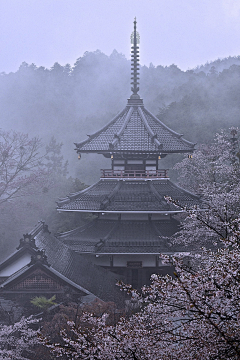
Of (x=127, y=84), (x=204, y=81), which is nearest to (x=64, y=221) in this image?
(x=204, y=81)

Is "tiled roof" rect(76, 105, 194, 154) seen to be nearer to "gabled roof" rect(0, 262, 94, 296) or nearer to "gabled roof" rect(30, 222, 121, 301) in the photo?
"gabled roof" rect(30, 222, 121, 301)

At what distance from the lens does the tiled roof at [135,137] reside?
17.7 m

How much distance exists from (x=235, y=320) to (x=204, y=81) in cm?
7081

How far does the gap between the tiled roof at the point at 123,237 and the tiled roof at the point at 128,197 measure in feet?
3.70

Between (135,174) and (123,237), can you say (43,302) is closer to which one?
(123,237)

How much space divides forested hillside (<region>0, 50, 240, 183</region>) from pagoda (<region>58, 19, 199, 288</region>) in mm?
30862

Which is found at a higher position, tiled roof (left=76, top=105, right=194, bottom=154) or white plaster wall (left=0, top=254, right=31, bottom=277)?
tiled roof (left=76, top=105, right=194, bottom=154)

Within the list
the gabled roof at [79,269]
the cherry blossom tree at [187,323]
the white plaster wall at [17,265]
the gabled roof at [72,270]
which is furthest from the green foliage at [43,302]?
the cherry blossom tree at [187,323]

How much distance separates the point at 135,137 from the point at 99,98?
234 feet

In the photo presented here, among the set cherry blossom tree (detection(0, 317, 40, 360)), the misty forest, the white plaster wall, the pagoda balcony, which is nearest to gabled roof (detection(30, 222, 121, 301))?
the white plaster wall

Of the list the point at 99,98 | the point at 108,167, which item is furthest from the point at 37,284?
the point at 99,98

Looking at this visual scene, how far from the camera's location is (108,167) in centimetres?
5878

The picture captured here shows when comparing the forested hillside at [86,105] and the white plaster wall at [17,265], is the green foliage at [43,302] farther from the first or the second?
the forested hillside at [86,105]

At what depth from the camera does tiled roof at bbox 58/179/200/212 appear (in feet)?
55.8
